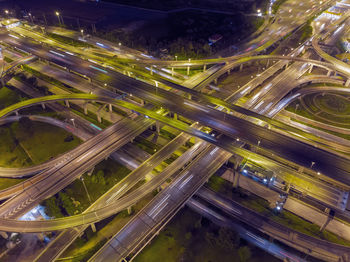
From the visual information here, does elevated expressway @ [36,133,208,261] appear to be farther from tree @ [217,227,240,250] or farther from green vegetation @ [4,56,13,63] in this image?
green vegetation @ [4,56,13,63]

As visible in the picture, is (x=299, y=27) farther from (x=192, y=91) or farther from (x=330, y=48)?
(x=192, y=91)

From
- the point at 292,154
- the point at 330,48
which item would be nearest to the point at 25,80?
the point at 292,154

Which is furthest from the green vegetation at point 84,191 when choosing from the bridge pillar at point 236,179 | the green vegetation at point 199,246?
the bridge pillar at point 236,179

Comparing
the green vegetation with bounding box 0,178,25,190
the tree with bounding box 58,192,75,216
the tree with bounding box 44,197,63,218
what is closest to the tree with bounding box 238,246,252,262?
the tree with bounding box 58,192,75,216

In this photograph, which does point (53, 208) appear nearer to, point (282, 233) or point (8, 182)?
point (8, 182)

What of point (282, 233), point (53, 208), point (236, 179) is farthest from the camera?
point (236, 179)

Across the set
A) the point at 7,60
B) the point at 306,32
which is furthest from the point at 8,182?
the point at 306,32
